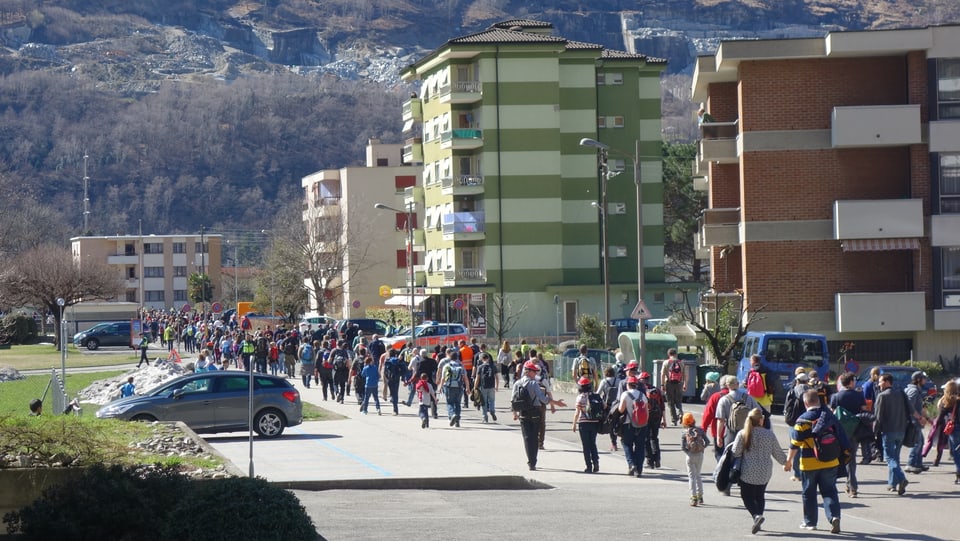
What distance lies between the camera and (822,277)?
41.7m

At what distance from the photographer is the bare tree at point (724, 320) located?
37312 millimetres

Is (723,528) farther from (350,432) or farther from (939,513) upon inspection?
(350,432)

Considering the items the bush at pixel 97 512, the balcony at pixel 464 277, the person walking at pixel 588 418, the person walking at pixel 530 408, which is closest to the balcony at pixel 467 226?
the balcony at pixel 464 277

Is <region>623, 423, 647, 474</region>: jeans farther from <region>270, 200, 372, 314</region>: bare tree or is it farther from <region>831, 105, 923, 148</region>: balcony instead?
<region>270, 200, 372, 314</region>: bare tree

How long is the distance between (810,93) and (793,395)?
22307 mm

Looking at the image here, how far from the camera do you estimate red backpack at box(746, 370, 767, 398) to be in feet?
82.1

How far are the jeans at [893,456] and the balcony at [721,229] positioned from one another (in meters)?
24.0

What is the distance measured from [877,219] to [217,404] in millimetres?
22505

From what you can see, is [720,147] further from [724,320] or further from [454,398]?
[454,398]

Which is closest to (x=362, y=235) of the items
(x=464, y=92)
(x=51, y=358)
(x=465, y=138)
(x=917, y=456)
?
(x=465, y=138)

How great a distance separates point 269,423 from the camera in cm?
2756

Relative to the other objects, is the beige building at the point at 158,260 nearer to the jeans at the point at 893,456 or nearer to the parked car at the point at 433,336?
the parked car at the point at 433,336

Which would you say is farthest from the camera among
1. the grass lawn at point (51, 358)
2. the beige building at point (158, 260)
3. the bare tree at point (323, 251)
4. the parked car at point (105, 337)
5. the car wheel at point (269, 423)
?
the beige building at point (158, 260)

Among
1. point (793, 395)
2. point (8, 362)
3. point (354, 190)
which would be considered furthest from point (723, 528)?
point (354, 190)
